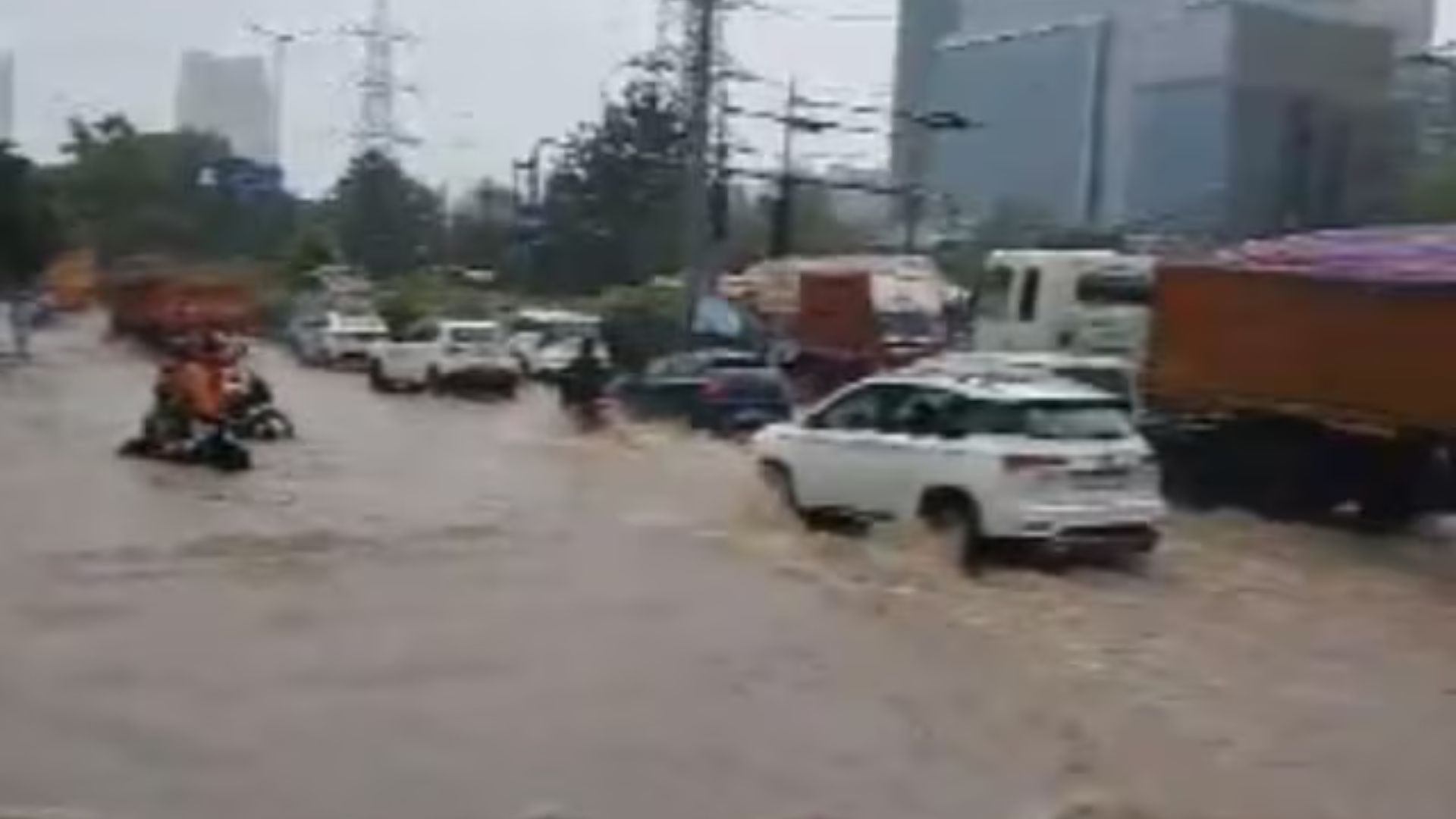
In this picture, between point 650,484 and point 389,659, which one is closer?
point 389,659

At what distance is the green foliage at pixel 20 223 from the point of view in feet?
187

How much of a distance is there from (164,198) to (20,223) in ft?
106

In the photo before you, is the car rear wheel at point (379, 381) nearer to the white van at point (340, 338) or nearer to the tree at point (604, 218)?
the white van at point (340, 338)

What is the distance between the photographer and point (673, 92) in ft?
182

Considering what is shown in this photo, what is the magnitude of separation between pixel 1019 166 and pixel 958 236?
9292 mm

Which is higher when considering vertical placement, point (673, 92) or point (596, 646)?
point (673, 92)

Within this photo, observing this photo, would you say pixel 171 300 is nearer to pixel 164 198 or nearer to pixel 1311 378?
pixel 164 198

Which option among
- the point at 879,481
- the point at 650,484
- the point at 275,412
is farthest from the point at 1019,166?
the point at 879,481

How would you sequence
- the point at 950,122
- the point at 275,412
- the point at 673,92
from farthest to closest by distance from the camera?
1. the point at 673,92
2. the point at 950,122
3. the point at 275,412

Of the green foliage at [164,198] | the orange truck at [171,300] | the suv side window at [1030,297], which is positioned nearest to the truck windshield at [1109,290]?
the suv side window at [1030,297]

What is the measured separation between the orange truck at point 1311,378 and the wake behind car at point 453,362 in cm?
2051

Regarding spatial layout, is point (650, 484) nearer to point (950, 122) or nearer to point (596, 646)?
point (596, 646)

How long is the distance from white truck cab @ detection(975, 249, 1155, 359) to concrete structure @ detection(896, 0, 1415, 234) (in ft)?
→ 11.3

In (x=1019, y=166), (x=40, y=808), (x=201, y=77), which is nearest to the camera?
(x=40, y=808)
